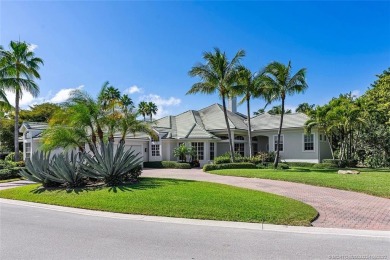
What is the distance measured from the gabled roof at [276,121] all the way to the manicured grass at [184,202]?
768 inches

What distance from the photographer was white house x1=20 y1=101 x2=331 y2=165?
28984 mm

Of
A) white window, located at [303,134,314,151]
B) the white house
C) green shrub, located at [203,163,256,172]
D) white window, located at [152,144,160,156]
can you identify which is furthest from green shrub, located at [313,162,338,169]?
white window, located at [152,144,160,156]

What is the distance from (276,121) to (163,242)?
27.6 metres

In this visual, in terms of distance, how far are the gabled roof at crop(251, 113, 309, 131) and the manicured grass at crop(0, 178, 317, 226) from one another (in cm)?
1950

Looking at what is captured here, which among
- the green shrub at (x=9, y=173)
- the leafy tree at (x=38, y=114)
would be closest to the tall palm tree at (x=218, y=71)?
the green shrub at (x=9, y=173)

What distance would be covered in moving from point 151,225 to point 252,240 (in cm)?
286

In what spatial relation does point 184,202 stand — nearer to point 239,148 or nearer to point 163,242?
point 163,242

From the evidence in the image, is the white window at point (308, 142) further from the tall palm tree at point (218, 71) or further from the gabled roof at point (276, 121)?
the tall palm tree at point (218, 71)

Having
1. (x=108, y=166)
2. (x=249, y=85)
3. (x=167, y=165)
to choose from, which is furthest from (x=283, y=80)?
(x=108, y=166)

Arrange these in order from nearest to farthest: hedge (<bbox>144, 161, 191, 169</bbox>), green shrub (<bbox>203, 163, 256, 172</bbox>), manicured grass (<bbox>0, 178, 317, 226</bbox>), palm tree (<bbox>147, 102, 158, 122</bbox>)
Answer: manicured grass (<bbox>0, 178, 317, 226</bbox>)
green shrub (<bbox>203, 163, 256, 172</bbox>)
hedge (<bbox>144, 161, 191, 169</bbox>)
palm tree (<bbox>147, 102, 158, 122</bbox>)

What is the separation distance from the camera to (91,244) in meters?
6.48

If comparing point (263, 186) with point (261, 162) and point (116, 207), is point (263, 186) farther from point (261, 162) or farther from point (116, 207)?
point (261, 162)

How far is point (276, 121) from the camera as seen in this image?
32344mm

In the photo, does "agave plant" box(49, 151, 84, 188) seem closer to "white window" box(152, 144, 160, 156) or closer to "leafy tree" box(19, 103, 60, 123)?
"white window" box(152, 144, 160, 156)
